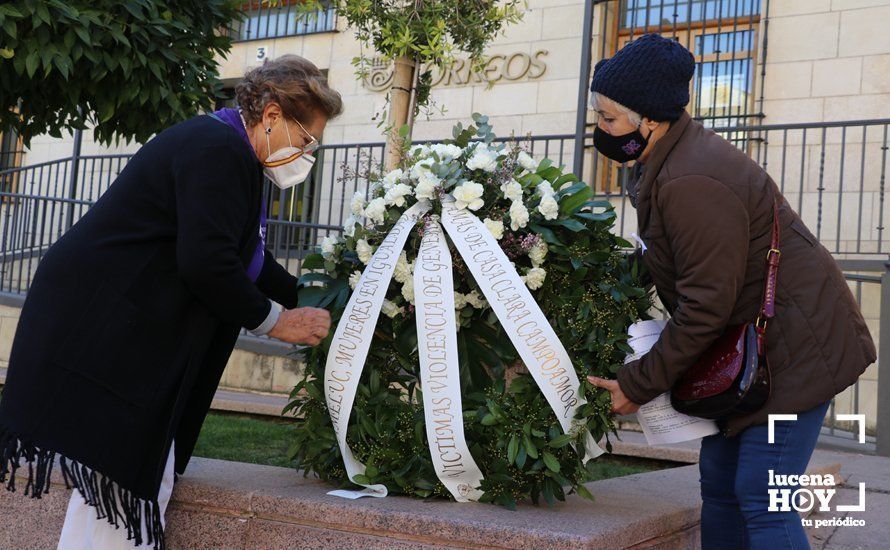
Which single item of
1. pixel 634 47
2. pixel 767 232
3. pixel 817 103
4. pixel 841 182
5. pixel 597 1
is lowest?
pixel 767 232

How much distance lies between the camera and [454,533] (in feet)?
8.76

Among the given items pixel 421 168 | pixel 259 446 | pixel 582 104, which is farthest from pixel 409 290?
pixel 582 104

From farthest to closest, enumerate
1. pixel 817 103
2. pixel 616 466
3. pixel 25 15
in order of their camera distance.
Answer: pixel 817 103 < pixel 616 466 < pixel 25 15

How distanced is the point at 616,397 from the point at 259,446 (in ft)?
9.96

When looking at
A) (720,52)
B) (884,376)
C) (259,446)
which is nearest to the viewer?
(259,446)

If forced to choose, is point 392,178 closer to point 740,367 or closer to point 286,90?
point 286,90

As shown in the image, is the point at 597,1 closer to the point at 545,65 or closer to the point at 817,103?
the point at 545,65

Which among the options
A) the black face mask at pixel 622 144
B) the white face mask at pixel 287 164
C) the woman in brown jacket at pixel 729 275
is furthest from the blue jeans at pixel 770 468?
the white face mask at pixel 287 164

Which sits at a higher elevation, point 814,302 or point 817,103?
point 817,103

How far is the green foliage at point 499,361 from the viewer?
287 centimetres

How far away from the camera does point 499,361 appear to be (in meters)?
3.03

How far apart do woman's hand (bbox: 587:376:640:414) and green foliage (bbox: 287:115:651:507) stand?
0.10ft

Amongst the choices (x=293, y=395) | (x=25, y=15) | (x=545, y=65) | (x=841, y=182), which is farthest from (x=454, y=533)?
(x=545, y=65)

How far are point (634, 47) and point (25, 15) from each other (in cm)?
350
